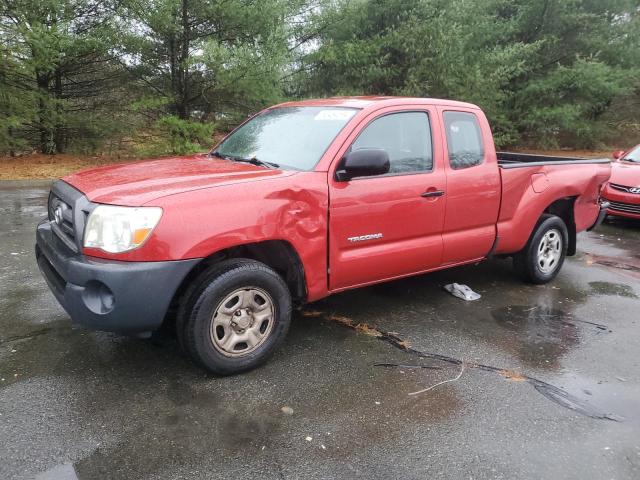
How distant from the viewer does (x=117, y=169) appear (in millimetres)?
3961

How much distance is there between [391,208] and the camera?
4020 mm

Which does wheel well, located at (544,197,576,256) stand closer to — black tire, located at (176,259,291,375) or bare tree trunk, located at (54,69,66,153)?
black tire, located at (176,259,291,375)

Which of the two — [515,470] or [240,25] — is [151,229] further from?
[240,25]

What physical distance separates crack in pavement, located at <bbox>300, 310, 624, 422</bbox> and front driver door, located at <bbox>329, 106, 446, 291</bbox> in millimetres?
464

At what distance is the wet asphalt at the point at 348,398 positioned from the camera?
8.64ft

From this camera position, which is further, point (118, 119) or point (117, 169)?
point (118, 119)

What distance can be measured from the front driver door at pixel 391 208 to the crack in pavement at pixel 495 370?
464 mm

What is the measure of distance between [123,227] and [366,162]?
1.64m

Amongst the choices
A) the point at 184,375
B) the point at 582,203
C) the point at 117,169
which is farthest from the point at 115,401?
the point at 582,203

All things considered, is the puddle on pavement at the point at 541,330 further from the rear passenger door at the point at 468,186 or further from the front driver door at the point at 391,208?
the front driver door at the point at 391,208

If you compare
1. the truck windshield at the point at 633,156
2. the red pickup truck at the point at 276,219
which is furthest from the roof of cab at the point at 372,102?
the truck windshield at the point at 633,156

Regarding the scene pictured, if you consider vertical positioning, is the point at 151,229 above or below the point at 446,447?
above

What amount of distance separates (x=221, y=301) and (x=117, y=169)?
147 centimetres

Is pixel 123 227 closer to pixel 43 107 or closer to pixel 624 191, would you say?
pixel 624 191
